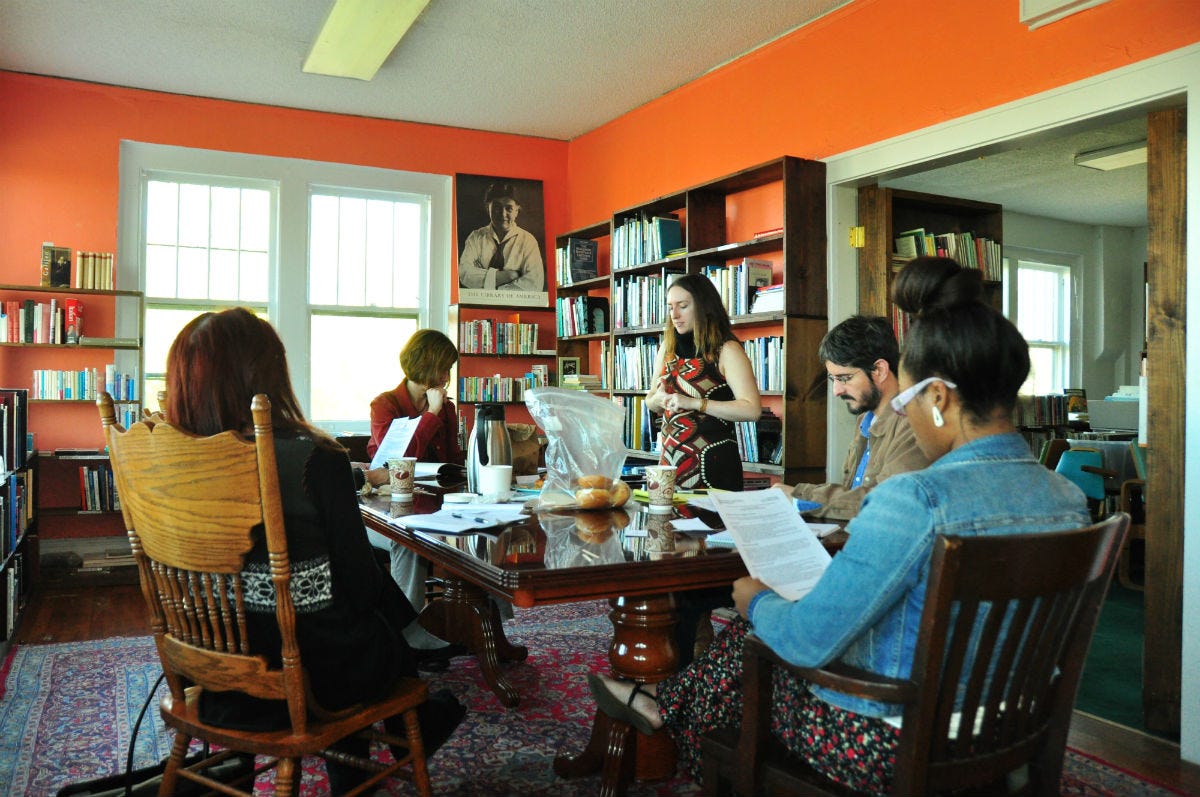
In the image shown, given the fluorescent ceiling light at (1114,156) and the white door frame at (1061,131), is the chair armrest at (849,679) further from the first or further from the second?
the fluorescent ceiling light at (1114,156)

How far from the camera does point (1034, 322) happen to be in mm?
8672

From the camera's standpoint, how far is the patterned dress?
324 cm

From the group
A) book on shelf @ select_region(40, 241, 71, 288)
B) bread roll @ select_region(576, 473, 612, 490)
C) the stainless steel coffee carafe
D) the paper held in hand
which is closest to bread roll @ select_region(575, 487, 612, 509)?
bread roll @ select_region(576, 473, 612, 490)

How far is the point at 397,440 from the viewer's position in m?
2.98

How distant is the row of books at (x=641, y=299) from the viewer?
505cm

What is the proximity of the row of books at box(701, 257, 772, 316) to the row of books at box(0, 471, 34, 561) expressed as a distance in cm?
315

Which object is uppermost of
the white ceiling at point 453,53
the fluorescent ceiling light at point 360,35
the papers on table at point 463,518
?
the white ceiling at point 453,53

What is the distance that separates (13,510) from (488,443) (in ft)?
7.88

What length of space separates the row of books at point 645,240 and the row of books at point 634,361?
454mm

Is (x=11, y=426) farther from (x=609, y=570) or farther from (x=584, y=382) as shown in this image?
(x=609, y=570)

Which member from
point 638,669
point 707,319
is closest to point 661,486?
point 638,669

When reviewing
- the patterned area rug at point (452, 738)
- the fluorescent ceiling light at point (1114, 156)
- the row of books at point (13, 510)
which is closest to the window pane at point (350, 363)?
the row of books at point (13, 510)

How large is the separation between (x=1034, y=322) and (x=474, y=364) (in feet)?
18.4

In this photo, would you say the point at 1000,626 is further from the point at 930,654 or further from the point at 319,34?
the point at 319,34
